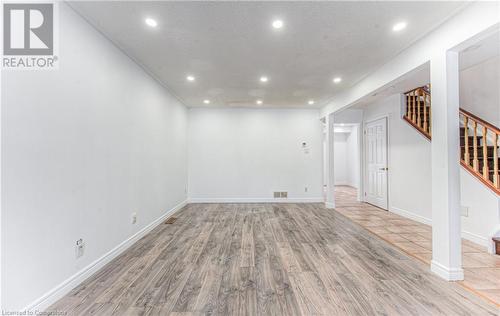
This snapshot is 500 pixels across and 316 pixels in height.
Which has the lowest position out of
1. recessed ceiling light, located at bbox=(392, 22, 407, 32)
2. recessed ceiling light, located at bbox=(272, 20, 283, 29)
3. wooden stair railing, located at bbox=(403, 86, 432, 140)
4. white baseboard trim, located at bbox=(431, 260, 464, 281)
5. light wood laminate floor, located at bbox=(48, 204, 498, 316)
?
light wood laminate floor, located at bbox=(48, 204, 498, 316)

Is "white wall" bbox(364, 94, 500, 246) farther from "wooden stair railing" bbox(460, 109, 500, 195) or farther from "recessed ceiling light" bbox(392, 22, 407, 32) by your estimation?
"recessed ceiling light" bbox(392, 22, 407, 32)

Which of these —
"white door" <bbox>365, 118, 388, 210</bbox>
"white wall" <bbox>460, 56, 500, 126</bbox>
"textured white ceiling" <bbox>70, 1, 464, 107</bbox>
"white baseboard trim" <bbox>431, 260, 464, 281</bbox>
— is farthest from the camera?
"white door" <bbox>365, 118, 388, 210</bbox>

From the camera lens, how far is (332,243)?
3.06 metres

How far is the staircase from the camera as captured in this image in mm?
3015

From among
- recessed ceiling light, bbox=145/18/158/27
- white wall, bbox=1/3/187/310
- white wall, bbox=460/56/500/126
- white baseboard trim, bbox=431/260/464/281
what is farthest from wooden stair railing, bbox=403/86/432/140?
white wall, bbox=1/3/187/310

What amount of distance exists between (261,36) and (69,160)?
2.40m

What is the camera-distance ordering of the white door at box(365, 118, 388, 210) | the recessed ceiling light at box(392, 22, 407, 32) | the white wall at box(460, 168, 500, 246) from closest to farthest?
the recessed ceiling light at box(392, 22, 407, 32) < the white wall at box(460, 168, 500, 246) < the white door at box(365, 118, 388, 210)

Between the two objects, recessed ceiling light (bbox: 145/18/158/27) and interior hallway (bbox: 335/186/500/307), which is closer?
interior hallway (bbox: 335/186/500/307)

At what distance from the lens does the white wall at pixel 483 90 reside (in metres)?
3.34

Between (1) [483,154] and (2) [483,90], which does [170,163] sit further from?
(2) [483,90]

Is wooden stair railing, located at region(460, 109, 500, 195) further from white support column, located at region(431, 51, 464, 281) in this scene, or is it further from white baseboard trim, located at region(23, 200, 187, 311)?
white baseboard trim, located at region(23, 200, 187, 311)

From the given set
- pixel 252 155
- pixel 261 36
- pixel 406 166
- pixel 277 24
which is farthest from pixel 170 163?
pixel 406 166

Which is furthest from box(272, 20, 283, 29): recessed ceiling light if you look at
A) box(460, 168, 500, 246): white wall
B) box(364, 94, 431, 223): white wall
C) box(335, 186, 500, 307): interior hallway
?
box(364, 94, 431, 223): white wall

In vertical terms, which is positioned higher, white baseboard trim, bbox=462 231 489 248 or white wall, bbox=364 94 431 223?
white wall, bbox=364 94 431 223
